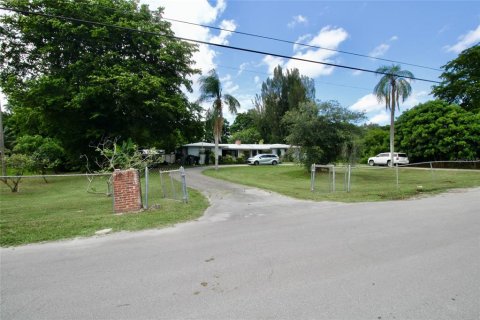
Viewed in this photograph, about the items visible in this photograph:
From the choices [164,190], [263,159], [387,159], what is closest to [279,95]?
[263,159]

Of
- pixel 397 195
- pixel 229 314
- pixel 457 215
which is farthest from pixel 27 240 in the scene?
pixel 397 195

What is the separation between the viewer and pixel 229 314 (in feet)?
9.37

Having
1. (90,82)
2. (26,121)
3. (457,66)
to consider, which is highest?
(457,66)

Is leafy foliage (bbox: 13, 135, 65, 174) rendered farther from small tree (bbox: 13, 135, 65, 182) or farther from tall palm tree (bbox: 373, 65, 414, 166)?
tall palm tree (bbox: 373, 65, 414, 166)

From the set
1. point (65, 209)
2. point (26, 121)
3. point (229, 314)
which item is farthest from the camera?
→ point (26, 121)

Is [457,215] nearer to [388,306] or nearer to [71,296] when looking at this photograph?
[388,306]

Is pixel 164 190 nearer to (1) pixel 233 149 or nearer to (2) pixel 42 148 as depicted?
(2) pixel 42 148

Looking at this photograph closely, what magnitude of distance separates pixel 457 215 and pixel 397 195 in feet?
12.9

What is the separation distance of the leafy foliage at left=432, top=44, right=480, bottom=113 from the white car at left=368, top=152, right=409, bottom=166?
9.94m

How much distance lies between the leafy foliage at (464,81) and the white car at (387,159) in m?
9.94

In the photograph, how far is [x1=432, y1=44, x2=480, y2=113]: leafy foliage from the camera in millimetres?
33250

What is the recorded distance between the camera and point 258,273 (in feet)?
12.5

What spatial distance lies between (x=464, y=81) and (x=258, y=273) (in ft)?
138

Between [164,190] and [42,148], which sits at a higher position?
[42,148]
